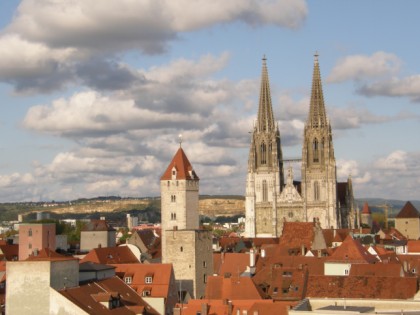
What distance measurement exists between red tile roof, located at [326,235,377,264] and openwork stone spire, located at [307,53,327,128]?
85.3 m

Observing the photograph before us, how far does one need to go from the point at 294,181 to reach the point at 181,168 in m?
88.5

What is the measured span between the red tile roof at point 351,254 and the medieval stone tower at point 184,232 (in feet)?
42.1

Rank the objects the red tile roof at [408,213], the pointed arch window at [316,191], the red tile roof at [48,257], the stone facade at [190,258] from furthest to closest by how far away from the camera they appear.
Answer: the red tile roof at [408,213]
the pointed arch window at [316,191]
the stone facade at [190,258]
the red tile roof at [48,257]

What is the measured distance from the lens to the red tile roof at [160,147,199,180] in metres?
90.9

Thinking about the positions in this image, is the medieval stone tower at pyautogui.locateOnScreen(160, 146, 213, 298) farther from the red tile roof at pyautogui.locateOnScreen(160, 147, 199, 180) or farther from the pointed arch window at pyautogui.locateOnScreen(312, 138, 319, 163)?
the pointed arch window at pyautogui.locateOnScreen(312, 138, 319, 163)

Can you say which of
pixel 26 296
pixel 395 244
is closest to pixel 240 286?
pixel 26 296

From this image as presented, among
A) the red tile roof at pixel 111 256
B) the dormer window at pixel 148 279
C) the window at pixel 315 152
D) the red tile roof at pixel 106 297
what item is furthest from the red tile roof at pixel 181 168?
the window at pixel 315 152

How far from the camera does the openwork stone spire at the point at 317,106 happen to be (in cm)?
17388

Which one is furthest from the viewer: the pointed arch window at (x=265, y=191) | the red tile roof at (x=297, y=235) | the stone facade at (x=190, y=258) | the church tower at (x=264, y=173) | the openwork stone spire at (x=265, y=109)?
the openwork stone spire at (x=265, y=109)

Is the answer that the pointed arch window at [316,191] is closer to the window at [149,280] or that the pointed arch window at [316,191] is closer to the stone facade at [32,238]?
the stone facade at [32,238]

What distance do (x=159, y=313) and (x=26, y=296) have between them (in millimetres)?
12739

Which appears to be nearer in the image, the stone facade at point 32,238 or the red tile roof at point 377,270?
the red tile roof at point 377,270

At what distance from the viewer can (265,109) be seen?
584 ft

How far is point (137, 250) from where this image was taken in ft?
330
